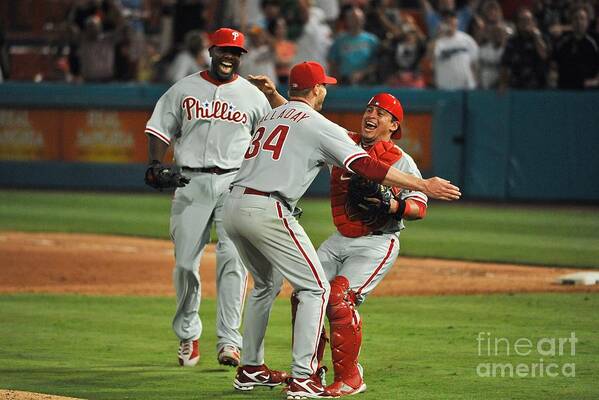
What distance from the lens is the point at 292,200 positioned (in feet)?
23.6

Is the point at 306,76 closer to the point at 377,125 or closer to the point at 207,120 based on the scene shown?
the point at 377,125

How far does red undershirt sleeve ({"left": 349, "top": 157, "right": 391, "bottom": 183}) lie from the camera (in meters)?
6.90

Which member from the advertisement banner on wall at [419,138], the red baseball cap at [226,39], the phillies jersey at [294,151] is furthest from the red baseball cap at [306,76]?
the advertisement banner on wall at [419,138]

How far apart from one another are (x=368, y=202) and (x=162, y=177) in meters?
1.69

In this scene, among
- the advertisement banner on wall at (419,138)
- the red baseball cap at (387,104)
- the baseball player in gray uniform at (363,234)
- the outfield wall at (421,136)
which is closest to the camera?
the baseball player in gray uniform at (363,234)

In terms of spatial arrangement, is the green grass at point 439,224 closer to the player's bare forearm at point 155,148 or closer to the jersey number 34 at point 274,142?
the player's bare forearm at point 155,148

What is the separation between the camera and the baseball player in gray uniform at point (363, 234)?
23.7 ft

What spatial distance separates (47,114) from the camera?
21.1 meters

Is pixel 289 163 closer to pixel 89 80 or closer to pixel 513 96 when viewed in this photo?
pixel 513 96

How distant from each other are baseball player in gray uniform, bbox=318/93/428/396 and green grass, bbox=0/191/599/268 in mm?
6748

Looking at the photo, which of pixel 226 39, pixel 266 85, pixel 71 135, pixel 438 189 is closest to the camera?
pixel 438 189

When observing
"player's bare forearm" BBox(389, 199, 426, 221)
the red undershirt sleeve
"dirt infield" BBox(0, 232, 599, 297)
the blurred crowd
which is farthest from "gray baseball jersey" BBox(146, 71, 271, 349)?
the blurred crowd

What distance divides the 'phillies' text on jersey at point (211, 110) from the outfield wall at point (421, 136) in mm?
10609
